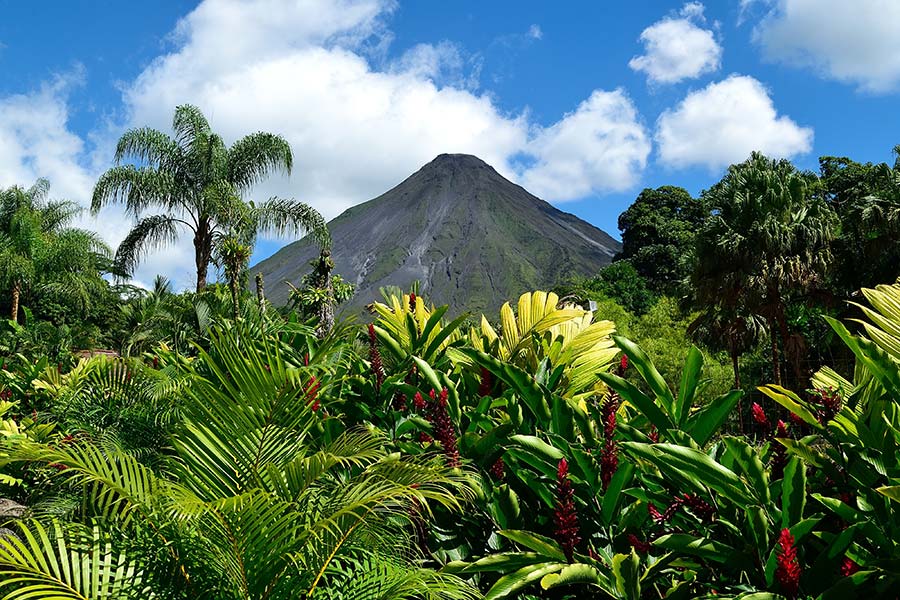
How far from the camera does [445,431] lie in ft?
6.82

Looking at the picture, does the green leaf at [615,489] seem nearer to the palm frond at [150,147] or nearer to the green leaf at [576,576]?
the green leaf at [576,576]

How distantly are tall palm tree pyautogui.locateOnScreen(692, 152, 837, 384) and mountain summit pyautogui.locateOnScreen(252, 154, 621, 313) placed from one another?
111487mm

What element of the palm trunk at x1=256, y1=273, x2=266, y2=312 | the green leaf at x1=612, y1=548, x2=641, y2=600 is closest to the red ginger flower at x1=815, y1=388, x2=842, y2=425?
the green leaf at x1=612, y1=548, x2=641, y2=600

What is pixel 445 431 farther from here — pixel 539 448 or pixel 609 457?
pixel 609 457

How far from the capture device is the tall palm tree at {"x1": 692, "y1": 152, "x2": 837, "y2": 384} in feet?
65.6

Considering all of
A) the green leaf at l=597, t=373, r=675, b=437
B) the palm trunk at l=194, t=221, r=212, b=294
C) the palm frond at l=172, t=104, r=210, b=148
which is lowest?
the green leaf at l=597, t=373, r=675, b=437

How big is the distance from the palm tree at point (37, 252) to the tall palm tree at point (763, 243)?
1001 inches

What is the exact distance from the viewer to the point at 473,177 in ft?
538

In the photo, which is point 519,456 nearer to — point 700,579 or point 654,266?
point 700,579

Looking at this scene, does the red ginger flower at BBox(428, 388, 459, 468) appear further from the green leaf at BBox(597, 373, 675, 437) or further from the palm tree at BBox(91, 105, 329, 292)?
the palm tree at BBox(91, 105, 329, 292)

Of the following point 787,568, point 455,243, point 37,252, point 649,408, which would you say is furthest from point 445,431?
point 455,243

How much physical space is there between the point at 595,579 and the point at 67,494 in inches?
82.2

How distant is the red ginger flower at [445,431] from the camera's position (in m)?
2.02

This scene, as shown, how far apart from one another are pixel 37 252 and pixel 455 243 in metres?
127
